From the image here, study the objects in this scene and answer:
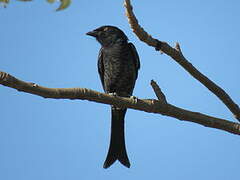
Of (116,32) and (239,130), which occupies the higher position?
(116,32)

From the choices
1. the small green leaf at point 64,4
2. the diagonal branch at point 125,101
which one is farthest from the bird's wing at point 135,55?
the small green leaf at point 64,4

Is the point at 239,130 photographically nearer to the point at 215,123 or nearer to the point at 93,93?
the point at 215,123

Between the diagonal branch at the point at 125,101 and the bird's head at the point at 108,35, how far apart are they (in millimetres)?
3030

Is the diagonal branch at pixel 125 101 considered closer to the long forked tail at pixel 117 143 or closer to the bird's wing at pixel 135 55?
the long forked tail at pixel 117 143

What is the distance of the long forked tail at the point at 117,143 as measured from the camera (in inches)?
223

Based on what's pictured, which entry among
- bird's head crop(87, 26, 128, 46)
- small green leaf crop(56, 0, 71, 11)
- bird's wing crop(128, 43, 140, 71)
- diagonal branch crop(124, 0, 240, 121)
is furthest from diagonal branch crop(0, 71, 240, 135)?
bird's head crop(87, 26, 128, 46)

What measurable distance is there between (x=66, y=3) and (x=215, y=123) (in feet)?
6.80

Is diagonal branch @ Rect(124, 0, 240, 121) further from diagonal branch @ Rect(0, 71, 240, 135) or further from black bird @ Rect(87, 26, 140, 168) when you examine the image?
black bird @ Rect(87, 26, 140, 168)

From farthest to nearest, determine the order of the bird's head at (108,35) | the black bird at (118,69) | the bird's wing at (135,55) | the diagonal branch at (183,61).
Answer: the bird's head at (108,35) → the bird's wing at (135,55) → the black bird at (118,69) → the diagonal branch at (183,61)

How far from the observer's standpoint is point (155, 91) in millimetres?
3824

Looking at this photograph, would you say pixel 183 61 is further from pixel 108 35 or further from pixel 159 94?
pixel 108 35

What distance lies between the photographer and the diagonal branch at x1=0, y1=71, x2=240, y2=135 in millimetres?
2938

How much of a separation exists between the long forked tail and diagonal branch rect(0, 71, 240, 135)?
2.03 meters

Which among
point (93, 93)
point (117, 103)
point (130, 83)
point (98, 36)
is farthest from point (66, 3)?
point (98, 36)
